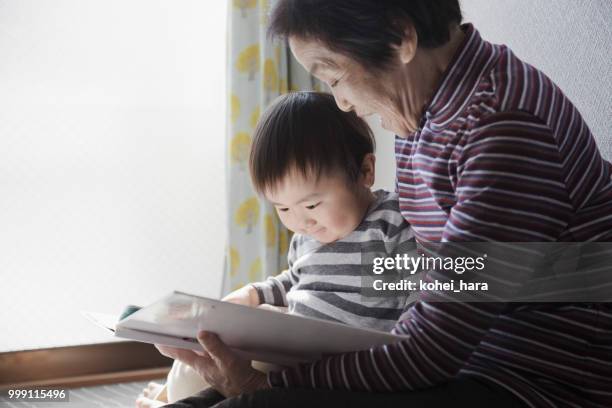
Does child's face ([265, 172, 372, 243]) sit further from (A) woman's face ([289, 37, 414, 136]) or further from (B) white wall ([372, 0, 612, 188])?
(B) white wall ([372, 0, 612, 188])

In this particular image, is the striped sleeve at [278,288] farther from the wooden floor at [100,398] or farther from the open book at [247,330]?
the wooden floor at [100,398]

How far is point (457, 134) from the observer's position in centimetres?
92

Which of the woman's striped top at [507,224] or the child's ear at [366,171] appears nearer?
the woman's striped top at [507,224]

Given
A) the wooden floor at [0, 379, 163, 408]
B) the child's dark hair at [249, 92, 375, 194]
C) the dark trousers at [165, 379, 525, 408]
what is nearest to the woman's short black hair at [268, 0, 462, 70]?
the child's dark hair at [249, 92, 375, 194]

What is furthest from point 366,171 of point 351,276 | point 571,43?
point 571,43

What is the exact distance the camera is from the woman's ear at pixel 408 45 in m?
0.94

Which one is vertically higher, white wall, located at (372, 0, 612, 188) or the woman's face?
white wall, located at (372, 0, 612, 188)

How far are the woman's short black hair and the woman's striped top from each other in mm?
54

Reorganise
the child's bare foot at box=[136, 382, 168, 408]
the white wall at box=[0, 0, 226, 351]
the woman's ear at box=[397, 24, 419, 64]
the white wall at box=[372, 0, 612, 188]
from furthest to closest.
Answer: the white wall at box=[0, 0, 226, 351]
the child's bare foot at box=[136, 382, 168, 408]
the white wall at box=[372, 0, 612, 188]
the woman's ear at box=[397, 24, 419, 64]

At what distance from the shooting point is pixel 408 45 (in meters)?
0.95

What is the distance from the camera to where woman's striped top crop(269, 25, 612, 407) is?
838mm

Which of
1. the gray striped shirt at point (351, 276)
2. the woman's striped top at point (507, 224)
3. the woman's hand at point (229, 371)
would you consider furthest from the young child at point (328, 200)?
the woman's striped top at point (507, 224)

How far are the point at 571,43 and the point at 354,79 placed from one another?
0.48 m

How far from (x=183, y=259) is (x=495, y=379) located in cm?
160
